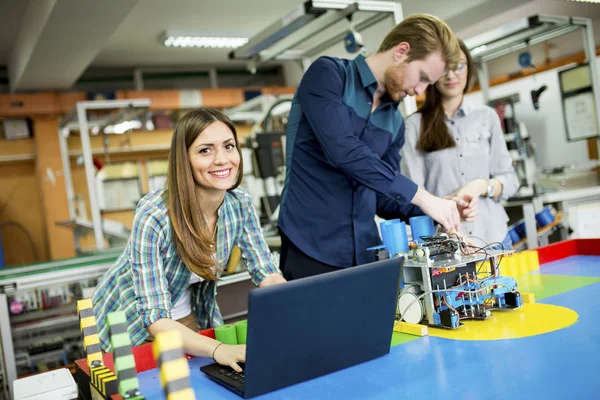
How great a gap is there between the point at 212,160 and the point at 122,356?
77cm

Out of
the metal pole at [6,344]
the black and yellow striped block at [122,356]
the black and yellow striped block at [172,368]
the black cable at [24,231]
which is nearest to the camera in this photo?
the black and yellow striped block at [172,368]

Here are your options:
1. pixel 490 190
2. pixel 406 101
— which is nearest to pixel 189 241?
pixel 490 190

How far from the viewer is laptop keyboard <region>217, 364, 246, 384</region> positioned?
3.07 feet

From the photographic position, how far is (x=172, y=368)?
22.5 inches

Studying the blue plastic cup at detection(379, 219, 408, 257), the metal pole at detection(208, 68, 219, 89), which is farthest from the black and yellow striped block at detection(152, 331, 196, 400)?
the metal pole at detection(208, 68, 219, 89)

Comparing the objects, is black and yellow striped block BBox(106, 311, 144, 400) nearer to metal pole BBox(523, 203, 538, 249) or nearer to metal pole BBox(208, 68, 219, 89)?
metal pole BBox(523, 203, 538, 249)

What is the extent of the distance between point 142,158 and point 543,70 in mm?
5611

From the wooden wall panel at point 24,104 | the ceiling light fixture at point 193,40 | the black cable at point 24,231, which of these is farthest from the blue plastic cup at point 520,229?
the black cable at point 24,231

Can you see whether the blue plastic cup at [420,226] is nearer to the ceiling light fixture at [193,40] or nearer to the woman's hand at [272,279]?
the woman's hand at [272,279]

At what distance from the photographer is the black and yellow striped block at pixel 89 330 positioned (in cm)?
95

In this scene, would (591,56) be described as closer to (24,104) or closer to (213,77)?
(213,77)

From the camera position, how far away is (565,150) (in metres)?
6.86

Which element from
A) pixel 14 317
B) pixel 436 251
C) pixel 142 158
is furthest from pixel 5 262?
pixel 436 251

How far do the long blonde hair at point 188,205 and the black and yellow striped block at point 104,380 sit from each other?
467 mm
